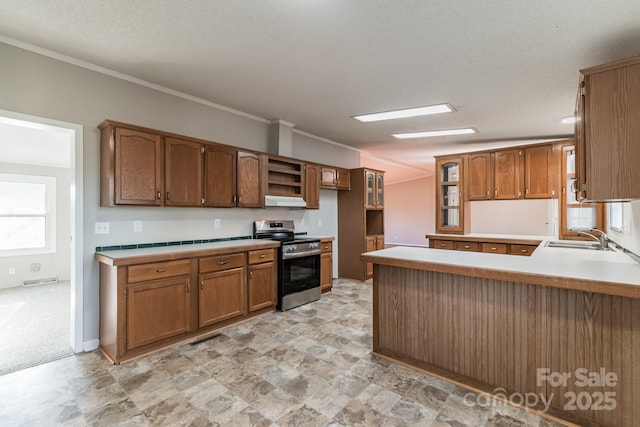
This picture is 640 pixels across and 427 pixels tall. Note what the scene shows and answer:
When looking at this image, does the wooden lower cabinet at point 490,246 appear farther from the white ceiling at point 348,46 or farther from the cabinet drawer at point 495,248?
the white ceiling at point 348,46

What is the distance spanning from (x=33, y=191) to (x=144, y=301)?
15.1 feet

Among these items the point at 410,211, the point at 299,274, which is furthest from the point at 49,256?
the point at 410,211

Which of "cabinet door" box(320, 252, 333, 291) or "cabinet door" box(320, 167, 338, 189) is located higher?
"cabinet door" box(320, 167, 338, 189)

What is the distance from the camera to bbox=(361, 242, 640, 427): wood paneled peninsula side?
172cm

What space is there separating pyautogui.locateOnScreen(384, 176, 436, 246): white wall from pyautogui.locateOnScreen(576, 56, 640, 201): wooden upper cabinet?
8567 mm

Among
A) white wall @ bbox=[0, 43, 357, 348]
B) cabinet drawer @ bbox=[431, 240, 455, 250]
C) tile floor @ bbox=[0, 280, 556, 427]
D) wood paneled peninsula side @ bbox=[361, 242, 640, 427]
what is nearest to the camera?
wood paneled peninsula side @ bbox=[361, 242, 640, 427]

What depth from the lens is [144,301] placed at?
2.69 m

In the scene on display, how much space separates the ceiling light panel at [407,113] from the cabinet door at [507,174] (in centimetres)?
169

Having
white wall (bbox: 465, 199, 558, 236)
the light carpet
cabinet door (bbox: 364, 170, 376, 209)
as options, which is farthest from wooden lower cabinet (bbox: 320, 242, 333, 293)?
white wall (bbox: 465, 199, 558, 236)

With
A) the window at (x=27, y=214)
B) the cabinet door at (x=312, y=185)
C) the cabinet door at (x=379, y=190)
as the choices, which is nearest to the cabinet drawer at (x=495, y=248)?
the cabinet door at (x=379, y=190)

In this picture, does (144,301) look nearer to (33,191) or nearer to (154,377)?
(154,377)

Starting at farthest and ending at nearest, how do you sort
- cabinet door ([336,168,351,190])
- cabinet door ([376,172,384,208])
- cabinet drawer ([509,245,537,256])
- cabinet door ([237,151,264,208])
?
cabinet door ([376,172,384,208])
cabinet door ([336,168,351,190])
cabinet drawer ([509,245,537,256])
cabinet door ([237,151,264,208])

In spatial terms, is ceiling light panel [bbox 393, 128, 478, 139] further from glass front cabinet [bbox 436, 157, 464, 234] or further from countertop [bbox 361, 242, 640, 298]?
countertop [bbox 361, 242, 640, 298]

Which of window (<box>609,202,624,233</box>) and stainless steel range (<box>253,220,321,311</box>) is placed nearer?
window (<box>609,202,624,233</box>)
